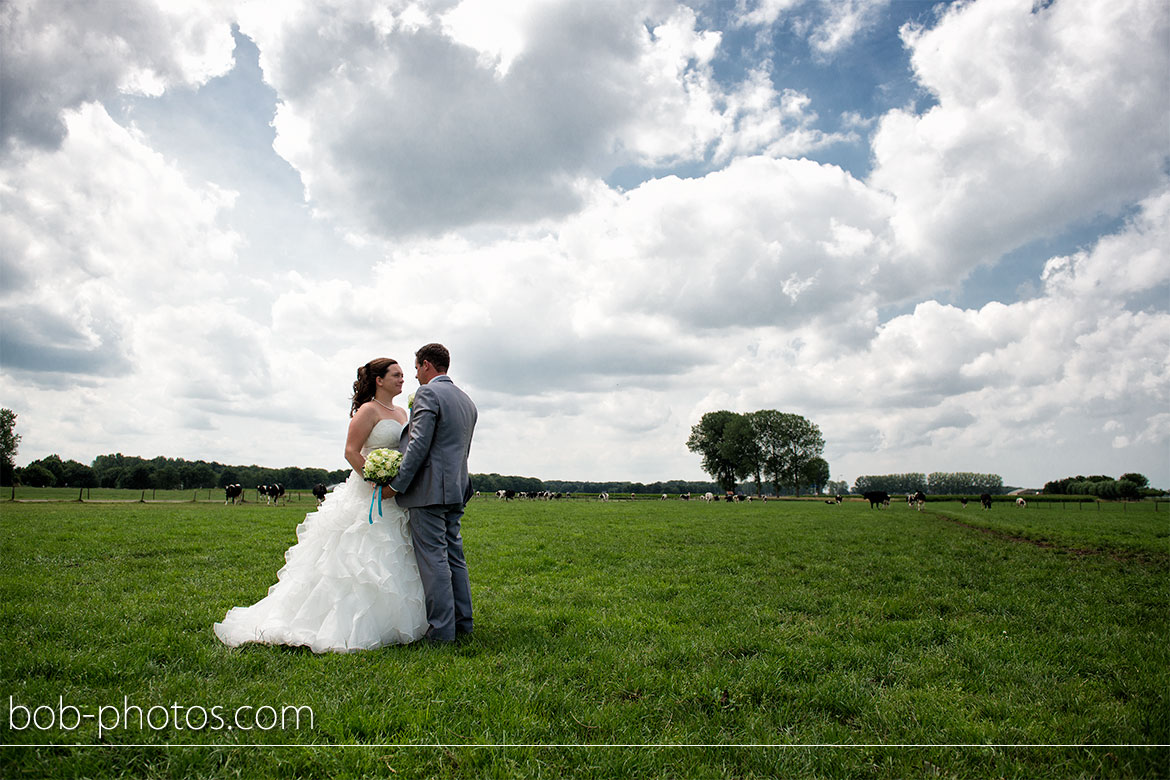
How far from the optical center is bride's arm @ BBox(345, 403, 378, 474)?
21.5ft

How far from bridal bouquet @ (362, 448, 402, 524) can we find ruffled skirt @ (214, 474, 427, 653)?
0.95 ft

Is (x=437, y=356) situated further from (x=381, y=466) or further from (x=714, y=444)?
(x=714, y=444)

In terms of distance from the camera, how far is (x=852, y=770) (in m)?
3.62

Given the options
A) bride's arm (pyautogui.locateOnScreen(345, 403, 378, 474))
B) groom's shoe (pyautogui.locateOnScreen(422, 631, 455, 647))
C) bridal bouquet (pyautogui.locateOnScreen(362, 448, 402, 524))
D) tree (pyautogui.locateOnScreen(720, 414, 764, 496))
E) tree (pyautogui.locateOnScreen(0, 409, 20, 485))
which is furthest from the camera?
tree (pyautogui.locateOnScreen(720, 414, 764, 496))

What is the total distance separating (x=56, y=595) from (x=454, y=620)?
18.2 ft

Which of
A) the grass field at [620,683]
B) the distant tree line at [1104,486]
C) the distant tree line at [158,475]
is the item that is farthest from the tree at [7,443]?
the distant tree line at [1104,486]

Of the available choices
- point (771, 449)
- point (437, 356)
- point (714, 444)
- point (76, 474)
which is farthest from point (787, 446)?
point (76, 474)

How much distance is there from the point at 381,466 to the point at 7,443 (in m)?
80.9

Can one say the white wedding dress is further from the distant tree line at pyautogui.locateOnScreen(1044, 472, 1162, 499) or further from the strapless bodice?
the distant tree line at pyautogui.locateOnScreen(1044, 472, 1162, 499)

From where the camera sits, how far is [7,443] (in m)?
61.0

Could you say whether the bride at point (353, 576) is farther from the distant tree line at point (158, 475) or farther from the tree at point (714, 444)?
the tree at point (714, 444)

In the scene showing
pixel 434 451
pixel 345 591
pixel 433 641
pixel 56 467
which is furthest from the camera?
pixel 56 467

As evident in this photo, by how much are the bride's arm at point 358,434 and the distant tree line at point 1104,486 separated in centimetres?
11421

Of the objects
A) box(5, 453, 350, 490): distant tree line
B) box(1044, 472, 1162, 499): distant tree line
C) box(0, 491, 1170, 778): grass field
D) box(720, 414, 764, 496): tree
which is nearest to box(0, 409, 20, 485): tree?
box(5, 453, 350, 490): distant tree line
